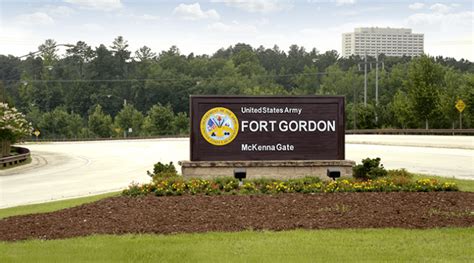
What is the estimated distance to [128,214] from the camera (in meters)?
11.5

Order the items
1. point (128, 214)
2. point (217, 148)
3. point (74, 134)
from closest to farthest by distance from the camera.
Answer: point (128, 214) < point (217, 148) < point (74, 134)

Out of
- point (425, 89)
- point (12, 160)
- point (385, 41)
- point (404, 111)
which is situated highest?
point (385, 41)

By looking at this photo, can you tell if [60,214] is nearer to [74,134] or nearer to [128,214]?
[128,214]

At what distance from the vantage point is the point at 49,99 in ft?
411

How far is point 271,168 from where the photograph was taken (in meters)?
17.4

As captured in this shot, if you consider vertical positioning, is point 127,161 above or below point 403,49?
below

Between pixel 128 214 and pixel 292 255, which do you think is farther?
pixel 128 214

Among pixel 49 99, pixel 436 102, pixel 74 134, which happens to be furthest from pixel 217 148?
pixel 49 99

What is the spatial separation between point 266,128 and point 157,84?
4024 inches

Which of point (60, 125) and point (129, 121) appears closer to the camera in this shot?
point (129, 121)

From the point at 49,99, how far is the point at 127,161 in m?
97.0

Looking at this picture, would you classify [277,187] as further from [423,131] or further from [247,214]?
[423,131]

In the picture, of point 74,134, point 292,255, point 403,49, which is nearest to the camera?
point 292,255

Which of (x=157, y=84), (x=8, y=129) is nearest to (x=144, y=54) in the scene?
(x=157, y=84)
